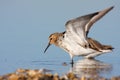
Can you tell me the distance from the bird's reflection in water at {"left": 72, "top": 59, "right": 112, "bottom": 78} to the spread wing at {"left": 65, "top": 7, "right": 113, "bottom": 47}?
42cm

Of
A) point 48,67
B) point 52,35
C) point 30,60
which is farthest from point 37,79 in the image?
point 52,35

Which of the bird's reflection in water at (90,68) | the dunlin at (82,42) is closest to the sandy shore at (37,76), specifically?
the bird's reflection in water at (90,68)

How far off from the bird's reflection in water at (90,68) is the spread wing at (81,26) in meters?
0.42

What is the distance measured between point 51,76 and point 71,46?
3.62 meters

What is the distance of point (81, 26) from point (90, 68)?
4.42 ft

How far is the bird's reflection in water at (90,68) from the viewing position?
10195 millimetres

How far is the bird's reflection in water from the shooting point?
10.2 m

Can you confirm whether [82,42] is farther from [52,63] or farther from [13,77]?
[13,77]

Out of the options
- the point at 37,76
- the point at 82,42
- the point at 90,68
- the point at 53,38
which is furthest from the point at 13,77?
the point at 53,38

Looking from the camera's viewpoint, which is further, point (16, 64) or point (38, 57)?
point (38, 57)

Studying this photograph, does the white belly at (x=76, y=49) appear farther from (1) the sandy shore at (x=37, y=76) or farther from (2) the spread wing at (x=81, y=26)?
(1) the sandy shore at (x=37, y=76)

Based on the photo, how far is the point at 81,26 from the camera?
12.2 meters

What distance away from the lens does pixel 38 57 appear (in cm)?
1270

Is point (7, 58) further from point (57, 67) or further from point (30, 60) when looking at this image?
point (57, 67)
